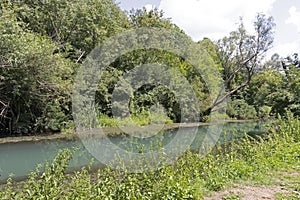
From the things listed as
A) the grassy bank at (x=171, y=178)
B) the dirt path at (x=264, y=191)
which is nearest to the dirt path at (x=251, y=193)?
the dirt path at (x=264, y=191)

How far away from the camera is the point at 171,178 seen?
10.9 feet

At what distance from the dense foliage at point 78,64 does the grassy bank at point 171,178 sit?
5794mm

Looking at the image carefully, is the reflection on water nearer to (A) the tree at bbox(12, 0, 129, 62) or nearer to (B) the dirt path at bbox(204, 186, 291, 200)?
(B) the dirt path at bbox(204, 186, 291, 200)

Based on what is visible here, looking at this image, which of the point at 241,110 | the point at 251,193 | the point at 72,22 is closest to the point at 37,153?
the point at 251,193

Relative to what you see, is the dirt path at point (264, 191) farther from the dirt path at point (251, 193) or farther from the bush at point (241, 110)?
the bush at point (241, 110)

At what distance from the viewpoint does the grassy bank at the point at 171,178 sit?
9.72 ft

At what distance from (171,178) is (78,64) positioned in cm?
1132

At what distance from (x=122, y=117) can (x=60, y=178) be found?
11.9 metres

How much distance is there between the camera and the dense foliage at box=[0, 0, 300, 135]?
10.3m

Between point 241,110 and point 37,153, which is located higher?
point 241,110

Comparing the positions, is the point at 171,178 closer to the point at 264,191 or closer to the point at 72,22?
the point at 264,191

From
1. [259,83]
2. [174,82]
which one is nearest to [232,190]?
[174,82]

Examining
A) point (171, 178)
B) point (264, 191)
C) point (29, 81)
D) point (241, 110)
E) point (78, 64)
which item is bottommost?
point (264, 191)

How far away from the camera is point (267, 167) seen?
4.77 m
